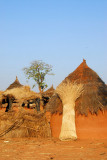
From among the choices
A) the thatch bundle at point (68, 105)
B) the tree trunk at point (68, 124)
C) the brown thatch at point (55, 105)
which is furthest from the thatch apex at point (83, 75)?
the tree trunk at point (68, 124)

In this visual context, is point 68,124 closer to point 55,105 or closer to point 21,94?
point 55,105

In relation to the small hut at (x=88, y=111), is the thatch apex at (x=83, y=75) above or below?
above

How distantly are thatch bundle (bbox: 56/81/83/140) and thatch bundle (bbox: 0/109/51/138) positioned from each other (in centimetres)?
124

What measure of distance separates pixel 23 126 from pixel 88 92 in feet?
9.46

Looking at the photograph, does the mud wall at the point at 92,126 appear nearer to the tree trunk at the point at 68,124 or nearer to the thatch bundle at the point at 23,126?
the tree trunk at the point at 68,124

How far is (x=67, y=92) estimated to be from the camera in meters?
8.38

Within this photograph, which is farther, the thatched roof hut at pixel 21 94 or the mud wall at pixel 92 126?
the thatched roof hut at pixel 21 94

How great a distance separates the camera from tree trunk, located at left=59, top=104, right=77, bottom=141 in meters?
7.80

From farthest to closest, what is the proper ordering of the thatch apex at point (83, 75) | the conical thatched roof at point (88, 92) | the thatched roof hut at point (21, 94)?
1. the thatched roof hut at point (21, 94)
2. the thatch apex at point (83, 75)
3. the conical thatched roof at point (88, 92)

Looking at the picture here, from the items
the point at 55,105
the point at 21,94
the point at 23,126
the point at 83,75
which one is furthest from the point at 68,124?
the point at 21,94

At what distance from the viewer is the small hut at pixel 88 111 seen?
798 centimetres

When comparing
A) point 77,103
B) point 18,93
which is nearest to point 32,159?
point 77,103

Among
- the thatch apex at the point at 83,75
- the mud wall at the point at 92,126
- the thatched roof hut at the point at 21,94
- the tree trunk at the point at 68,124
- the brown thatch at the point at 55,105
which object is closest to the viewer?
the tree trunk at the point at 68,124

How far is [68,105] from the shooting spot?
819 centimetres
